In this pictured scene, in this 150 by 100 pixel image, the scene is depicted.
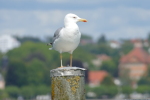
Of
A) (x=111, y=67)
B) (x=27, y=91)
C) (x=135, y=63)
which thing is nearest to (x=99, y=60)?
(x=135, y=63)

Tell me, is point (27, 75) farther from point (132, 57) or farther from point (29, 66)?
point (132, 57)

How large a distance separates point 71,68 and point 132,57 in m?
144

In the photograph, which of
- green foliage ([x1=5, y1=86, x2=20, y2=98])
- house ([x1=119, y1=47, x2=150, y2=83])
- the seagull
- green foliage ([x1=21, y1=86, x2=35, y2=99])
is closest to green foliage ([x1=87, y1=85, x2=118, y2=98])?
green foliage ([x1=21, y1=86, x2=35, y2=99])

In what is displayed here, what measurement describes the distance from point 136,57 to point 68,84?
14460 centimetres

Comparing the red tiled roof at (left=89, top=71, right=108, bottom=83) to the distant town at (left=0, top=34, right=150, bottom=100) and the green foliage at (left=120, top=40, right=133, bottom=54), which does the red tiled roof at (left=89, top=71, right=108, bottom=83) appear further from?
the green foliage at (left=120, top=40, right=133, bottom=54)

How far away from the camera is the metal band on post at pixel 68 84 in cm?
978

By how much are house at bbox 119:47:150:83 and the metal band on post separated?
12507 cm

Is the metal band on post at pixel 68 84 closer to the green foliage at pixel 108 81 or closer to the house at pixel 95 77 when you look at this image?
the green foliage at pixel 108 81

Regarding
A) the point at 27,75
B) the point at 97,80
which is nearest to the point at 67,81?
the point at 27,75

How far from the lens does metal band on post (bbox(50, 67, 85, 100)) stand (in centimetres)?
978

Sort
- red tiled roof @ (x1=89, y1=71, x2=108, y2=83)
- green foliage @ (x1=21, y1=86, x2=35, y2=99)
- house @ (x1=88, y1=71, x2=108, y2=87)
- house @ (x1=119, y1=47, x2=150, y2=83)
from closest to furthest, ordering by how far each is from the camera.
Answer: green foliage @ (x1=21, y1=86, x2=35, y2=99) < house @ (x1=88, y1=71, x2=108, y2=87) < red tiled roof @ (x1=89, y1=71, x2=108, y2=83) < house @ (x1=119, y1=47, x2=150, y2=83)

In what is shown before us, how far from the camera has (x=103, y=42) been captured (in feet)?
651

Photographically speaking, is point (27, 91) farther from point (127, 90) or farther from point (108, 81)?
point (108, 81)

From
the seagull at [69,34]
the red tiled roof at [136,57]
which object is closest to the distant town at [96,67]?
the red tiled roof at [136,57]
